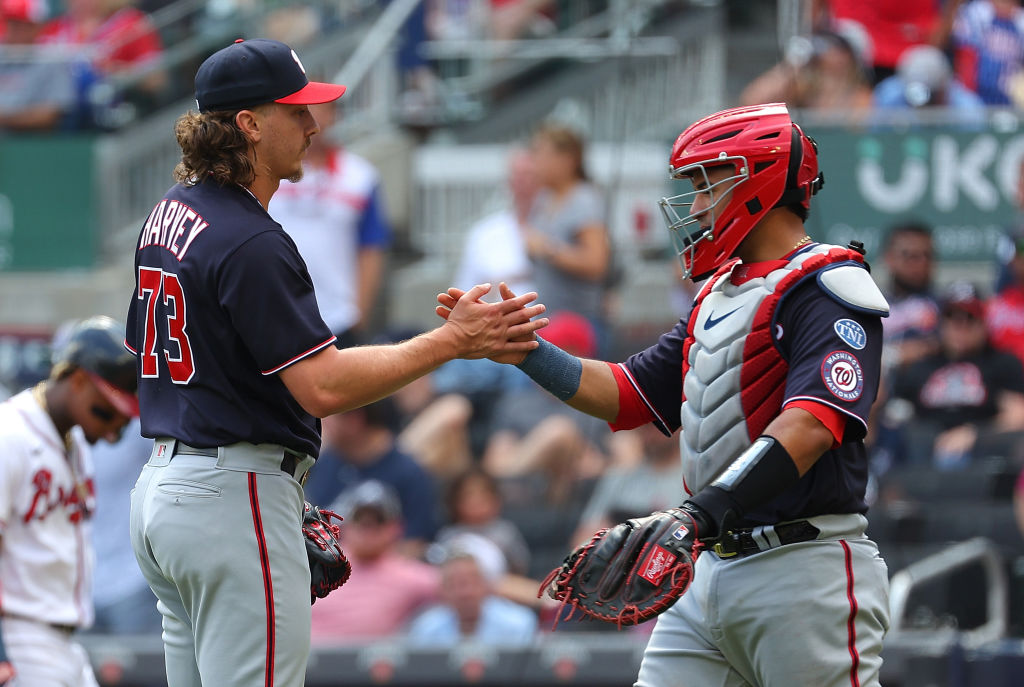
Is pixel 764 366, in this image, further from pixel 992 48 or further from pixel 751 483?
pixel 992 48

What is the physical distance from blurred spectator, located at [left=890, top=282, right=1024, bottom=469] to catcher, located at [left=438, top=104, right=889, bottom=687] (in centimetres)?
400

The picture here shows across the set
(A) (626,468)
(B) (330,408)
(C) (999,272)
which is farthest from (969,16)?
(B) (330,408)

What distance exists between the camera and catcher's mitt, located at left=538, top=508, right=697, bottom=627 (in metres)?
3.51

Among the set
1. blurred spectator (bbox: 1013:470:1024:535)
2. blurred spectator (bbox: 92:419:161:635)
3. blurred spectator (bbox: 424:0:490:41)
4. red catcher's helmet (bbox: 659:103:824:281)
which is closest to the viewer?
red catcher's helmet (bbox: 659:103:824:281)

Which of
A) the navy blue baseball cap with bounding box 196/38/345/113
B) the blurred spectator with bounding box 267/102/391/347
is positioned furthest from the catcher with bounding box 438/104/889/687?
the blurred spectator with bounding box 267/102/391/347

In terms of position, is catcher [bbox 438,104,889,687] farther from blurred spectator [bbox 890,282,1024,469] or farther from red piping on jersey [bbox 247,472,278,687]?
blurred spectator [bbox 890,282,1024,469]

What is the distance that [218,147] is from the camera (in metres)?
3.73

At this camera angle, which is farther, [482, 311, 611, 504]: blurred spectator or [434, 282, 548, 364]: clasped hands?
[482, 311, 611, 504]: blurred spectator

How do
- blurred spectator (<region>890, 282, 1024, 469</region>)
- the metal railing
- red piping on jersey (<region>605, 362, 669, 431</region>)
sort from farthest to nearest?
blurred spectator (<region>890, 282, 1024, 469</region>)
the metal railing
red piping on jersey (<region>605, 362, 669, 431</region>)

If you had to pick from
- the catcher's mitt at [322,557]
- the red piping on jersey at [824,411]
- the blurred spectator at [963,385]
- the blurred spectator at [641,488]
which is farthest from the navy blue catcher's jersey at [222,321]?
the blurred spectator at [963,385]

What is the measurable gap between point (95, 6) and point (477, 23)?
2945 mm

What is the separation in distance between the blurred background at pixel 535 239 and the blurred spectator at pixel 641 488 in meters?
0.02

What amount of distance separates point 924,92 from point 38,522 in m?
6.37

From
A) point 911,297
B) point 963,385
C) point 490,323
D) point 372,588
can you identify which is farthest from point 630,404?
point 911,297
